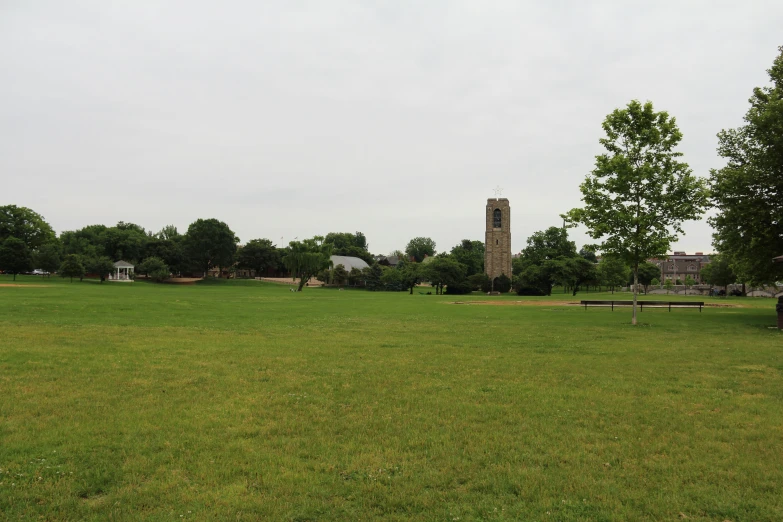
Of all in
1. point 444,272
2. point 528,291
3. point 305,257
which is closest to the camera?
point 305,257

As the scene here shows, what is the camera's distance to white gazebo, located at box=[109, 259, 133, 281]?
96375mm

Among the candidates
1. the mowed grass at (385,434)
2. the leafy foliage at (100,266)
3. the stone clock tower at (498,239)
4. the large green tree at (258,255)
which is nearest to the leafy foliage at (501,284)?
the stone clock tower at (498,239)

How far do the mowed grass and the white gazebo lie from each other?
92.2 metres

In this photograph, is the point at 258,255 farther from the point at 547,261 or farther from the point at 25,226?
the point at 547,261

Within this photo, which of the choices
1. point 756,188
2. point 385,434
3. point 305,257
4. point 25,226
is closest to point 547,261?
point 305,257

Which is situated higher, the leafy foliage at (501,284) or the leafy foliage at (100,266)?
the leafy foliage at (100,266)

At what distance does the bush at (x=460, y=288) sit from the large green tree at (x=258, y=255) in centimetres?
5641

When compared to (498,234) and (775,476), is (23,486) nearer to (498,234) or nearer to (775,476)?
(775,476)

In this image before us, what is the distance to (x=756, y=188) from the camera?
26891 millimetres

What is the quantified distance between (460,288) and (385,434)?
80.3 meters

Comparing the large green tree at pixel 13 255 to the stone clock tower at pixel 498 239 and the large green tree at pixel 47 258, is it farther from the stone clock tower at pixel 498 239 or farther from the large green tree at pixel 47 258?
the stone clock tower at pixel 498 239

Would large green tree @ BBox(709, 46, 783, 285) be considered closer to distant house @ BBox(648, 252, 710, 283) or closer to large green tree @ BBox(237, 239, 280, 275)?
large green tree @ BBox(237, 239, 280, 275)

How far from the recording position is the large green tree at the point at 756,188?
25.7 metres

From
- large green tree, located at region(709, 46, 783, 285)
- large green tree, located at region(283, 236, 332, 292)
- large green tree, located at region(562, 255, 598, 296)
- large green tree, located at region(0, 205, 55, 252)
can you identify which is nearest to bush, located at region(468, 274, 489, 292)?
large green tree, located at region(562, 255, 598, 296)
